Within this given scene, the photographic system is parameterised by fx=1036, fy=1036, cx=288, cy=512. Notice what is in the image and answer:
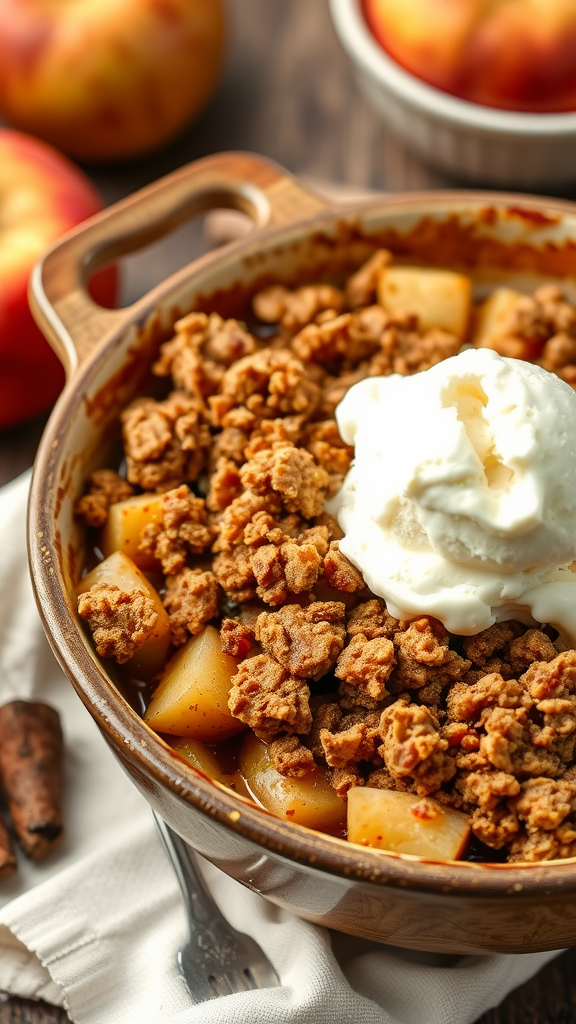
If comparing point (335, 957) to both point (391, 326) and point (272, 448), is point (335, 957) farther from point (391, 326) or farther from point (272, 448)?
point (391, 326)

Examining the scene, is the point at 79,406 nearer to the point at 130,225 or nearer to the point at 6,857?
the point at 130,225

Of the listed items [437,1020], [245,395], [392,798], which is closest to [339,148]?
[245,395]

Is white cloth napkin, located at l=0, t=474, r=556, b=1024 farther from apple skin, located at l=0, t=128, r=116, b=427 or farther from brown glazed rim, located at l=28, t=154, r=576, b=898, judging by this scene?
apple skin, located at l=0, t=128, r=116, b=427

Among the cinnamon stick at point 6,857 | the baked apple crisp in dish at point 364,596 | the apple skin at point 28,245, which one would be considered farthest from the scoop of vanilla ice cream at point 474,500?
the apple skin at point 28,245

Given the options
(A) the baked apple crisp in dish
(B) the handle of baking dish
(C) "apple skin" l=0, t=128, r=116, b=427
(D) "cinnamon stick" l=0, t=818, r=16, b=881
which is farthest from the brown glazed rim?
(D) "cinnamon stick" l=0, t=818, r=16, b=881

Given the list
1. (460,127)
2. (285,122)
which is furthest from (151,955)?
(285,122)

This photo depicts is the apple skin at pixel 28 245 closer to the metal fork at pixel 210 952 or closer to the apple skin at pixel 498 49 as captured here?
the apple skin at pixel 498 49
